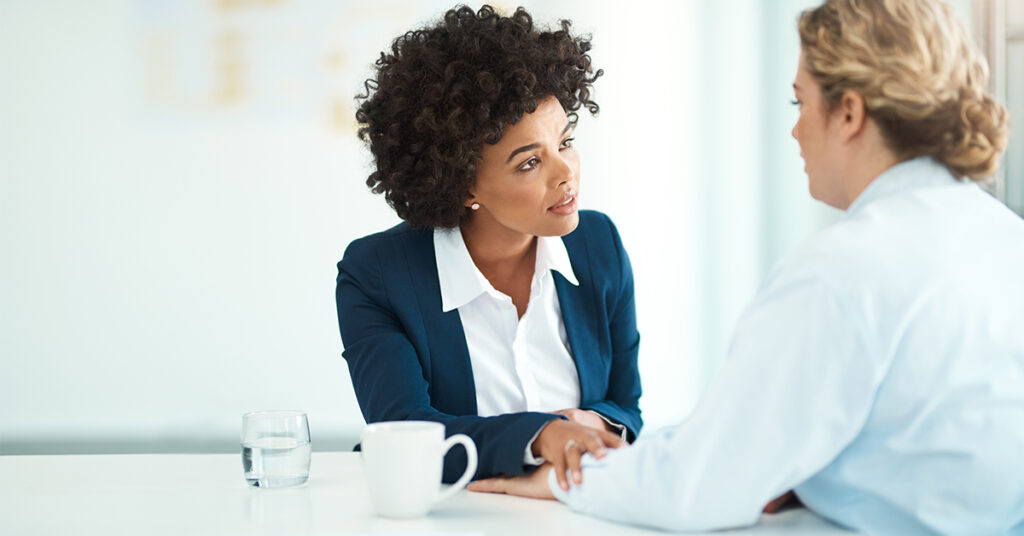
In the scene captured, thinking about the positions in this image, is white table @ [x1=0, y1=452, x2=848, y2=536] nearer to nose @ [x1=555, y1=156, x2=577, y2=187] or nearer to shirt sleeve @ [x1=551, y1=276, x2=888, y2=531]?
shirt sleeve @ [x1=551, y1=276, x2=888, y2=531]

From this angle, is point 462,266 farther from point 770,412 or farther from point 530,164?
point 770,412

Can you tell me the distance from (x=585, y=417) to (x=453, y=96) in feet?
2.08

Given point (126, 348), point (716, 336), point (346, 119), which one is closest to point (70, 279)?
point (126, 348)

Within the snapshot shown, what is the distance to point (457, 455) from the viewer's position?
55.0 inches

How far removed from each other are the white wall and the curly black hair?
217cm

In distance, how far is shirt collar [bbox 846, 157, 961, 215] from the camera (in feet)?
3.65

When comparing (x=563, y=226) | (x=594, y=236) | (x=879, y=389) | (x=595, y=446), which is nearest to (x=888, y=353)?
(x=879, y=389)

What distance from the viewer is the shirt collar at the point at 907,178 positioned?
111cm

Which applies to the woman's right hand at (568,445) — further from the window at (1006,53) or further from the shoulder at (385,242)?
the window at (1006,53)

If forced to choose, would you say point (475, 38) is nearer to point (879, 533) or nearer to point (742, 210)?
point (879, 533)

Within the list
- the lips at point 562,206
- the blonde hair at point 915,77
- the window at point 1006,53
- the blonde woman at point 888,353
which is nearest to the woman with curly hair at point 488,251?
the lips at point 562,206

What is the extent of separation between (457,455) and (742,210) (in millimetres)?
3048

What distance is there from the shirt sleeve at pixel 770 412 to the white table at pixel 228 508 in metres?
0.07

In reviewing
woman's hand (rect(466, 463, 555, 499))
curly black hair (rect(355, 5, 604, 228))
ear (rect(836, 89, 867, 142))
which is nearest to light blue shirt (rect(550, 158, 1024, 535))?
ear (rect(836, 89, 867, 142))
